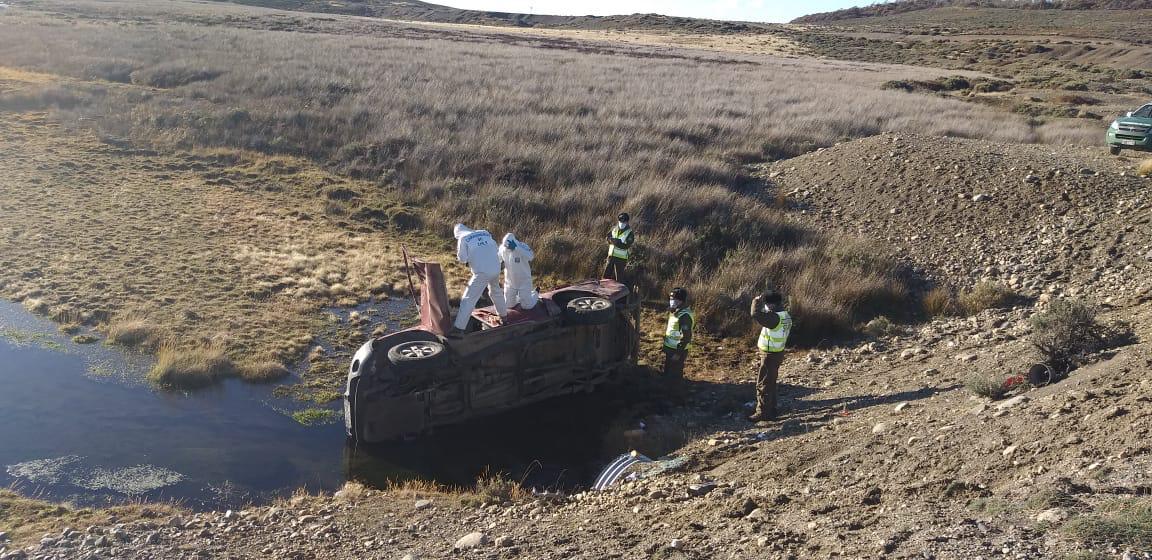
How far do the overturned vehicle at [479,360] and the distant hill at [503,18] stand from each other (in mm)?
94241

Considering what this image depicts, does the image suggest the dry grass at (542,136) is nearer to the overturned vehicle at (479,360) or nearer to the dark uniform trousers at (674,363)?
the dark uniform trousers at (674,363)

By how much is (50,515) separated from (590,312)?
6.22 meters

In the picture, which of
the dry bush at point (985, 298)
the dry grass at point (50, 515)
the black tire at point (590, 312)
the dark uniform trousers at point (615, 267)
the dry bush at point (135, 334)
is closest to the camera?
the dry grass at point (50, 515)

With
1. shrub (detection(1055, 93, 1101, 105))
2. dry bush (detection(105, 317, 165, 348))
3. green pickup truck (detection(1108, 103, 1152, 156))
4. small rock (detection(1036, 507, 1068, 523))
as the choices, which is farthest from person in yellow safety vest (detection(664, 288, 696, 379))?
shrub (detection(1055, 93, 1101, 105))

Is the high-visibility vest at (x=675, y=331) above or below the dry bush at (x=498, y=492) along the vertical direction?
A: above

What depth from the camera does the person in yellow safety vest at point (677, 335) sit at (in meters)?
11.3

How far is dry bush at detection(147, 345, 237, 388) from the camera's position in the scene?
36.9 ft

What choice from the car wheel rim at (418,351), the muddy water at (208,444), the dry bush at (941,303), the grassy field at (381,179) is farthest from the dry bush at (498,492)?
the dry bush at (941,303)

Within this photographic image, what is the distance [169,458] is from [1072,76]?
57.3 meters

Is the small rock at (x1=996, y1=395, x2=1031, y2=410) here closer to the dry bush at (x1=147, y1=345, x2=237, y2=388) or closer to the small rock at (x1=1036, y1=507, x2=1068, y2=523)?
the small rock at (x1=1036, y1=507, x2=1068, y2=523)

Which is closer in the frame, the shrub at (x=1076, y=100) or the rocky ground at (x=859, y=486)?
the rocky ground at (x=859, y=486)

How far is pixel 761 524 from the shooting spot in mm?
6504

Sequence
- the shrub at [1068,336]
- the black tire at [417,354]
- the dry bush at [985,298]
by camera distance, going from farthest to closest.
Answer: the dry bush at [985,298], the shrub at [1068,336], the black tire at [417,354]

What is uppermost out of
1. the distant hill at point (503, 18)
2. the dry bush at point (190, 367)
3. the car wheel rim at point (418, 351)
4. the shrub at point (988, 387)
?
the distant hill at point (503, 18)
